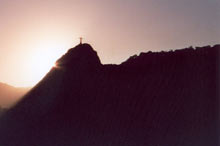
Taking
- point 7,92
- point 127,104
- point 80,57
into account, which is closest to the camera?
point 127,104

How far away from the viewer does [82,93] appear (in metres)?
52.7

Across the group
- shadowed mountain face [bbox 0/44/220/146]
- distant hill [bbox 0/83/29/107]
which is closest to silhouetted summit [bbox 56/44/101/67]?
shadowed mountain face [bbox 0/44/220/146]

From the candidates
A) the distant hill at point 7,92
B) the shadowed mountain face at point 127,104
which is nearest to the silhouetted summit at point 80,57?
the shadowed mountain face at point 127,104

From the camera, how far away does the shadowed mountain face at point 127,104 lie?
37.6 metres

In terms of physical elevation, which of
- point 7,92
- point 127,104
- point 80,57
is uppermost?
point 7,92

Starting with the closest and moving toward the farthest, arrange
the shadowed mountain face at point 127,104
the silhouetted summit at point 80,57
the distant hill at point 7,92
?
1. the shadowed mountain face at point 127,104
2. the silhouetted summit at point 80,57
3. the distant hill at point 7,92

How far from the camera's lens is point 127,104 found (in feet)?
149

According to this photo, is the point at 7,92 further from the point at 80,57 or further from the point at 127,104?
the point at 127,104

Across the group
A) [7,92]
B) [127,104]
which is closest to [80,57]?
[127,104]

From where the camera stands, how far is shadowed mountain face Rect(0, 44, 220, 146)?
37594mm

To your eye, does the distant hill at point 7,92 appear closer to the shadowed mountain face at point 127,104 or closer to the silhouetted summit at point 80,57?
the silhouetted summit at point 80,57

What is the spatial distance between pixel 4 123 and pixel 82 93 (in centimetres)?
1723

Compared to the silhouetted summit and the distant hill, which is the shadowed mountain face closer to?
the silhouetted summit

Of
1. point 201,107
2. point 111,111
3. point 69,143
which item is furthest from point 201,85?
point 69,143
